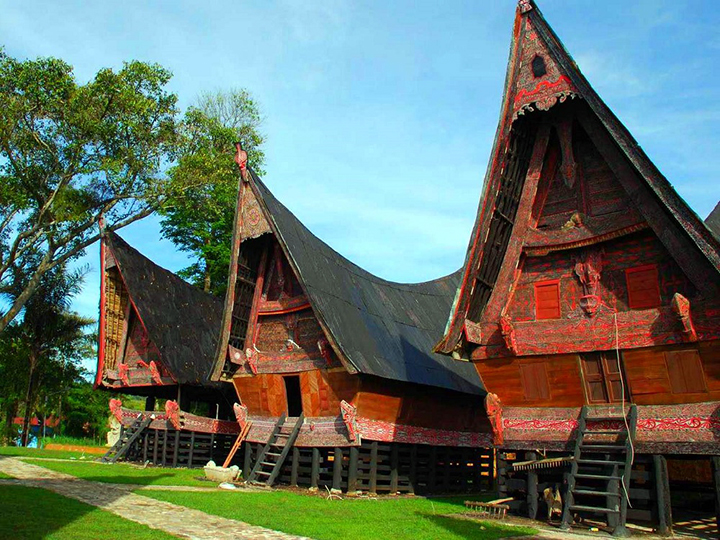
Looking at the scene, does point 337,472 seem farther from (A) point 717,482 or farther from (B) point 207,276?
(B) point 207,276

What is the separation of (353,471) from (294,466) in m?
1.88

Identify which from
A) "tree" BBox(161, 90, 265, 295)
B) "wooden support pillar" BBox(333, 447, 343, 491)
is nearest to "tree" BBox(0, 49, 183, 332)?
"tree" BBox(161, 90, 265, 295)

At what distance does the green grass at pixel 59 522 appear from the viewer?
773 centimetres

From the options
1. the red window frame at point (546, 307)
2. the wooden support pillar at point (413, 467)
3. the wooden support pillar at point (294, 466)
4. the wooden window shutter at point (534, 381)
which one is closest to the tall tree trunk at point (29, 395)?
the wooden support pillar at point (294, 466)

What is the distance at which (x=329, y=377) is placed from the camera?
53.0ft

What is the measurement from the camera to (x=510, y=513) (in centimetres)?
1217

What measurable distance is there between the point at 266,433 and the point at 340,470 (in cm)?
298

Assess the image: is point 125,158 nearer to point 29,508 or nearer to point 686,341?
point 29,508

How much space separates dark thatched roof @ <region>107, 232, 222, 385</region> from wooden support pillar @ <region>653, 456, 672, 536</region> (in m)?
14.3

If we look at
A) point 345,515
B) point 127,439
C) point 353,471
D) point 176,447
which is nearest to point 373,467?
point 353,471

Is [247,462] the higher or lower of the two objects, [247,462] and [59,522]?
the higher

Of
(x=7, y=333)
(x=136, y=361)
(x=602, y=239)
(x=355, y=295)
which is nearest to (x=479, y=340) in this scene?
(x=602, y=239)

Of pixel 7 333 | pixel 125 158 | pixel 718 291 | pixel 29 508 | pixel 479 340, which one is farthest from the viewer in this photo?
pixel 7 333

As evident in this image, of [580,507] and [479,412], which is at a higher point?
[479,412]
